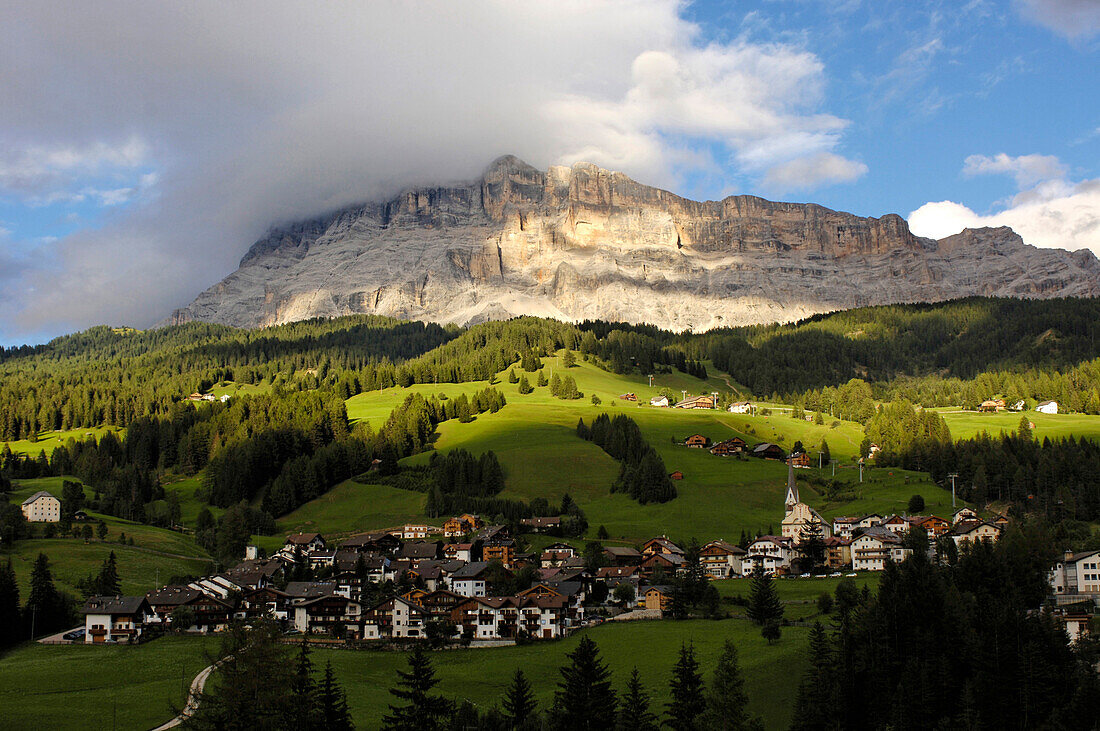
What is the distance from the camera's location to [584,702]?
160 ft

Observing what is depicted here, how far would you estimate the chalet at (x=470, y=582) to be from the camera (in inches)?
3447

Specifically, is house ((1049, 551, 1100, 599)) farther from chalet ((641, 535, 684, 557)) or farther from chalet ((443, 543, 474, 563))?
chalet ((443, 543, 474, 563))

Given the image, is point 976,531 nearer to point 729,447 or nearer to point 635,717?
point 635,717

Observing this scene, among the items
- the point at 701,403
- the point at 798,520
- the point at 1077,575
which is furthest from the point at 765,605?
the point at 701,403

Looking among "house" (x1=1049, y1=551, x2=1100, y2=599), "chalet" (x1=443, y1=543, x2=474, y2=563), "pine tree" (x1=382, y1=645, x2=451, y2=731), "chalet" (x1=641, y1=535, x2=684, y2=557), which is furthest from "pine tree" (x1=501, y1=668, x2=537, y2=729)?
"chalet" (x1=443, y1=543, x2=474, y2=563)

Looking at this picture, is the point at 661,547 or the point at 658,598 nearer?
the point at 658,598

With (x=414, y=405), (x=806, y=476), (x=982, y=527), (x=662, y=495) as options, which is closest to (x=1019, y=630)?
(x=982, y=527)

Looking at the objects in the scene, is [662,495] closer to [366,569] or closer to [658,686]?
[366,569]

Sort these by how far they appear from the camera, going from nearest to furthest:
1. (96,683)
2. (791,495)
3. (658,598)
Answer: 1. (96,683)
2. (658,598)
3. (791,495)

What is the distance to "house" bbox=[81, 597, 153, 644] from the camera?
7344 cm

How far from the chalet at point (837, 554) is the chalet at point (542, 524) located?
97.7 feet

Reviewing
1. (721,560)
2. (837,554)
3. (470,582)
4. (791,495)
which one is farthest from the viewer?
(791,495)

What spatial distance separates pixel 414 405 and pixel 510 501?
149 feet

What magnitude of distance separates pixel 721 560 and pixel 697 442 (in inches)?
2304
